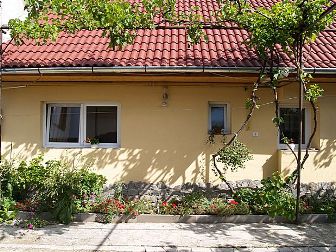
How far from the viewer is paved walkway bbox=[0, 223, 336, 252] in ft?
16.8

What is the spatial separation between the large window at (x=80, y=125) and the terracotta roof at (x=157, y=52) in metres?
1.02

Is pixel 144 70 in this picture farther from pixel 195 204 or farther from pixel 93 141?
pixel 195 204

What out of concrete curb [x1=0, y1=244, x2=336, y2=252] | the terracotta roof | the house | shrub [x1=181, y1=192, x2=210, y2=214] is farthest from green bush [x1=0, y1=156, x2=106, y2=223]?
the terracotta roof

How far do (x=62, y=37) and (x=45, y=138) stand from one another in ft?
7.88

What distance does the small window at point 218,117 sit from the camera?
7207 millimetres

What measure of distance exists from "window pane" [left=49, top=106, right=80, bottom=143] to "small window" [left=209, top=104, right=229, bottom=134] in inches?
109

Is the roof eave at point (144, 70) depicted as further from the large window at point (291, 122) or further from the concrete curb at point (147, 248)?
the concrete curb at point (147, 248)

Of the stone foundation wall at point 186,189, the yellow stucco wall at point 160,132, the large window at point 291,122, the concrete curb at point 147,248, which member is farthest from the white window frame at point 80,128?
the large window at point 291,122

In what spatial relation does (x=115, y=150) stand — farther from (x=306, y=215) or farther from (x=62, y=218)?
(x=306, y=215)

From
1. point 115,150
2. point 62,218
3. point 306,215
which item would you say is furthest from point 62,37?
point 306,215

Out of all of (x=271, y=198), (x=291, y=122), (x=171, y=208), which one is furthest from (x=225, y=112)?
(x=171, y=208)

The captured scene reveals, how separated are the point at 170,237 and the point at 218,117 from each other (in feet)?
9.24

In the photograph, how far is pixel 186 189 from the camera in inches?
276

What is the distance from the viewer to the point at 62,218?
19.8 feet
